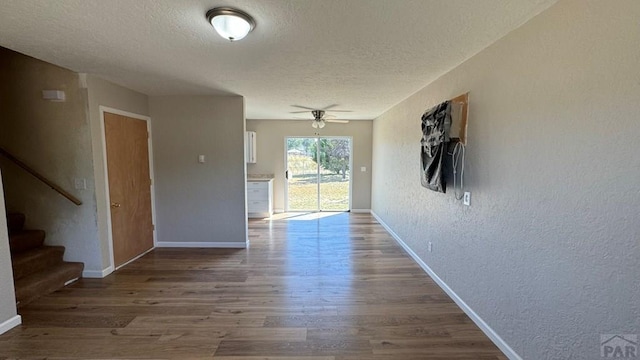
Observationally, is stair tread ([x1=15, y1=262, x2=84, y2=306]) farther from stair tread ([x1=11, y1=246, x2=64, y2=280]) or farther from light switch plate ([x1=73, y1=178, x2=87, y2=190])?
light switch plate ([x1=73, y1=178, x2=87, y2=190])

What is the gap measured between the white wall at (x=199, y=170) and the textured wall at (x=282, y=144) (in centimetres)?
273

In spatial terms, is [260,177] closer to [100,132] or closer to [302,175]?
[302,175]

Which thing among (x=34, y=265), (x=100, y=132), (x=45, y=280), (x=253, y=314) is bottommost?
(x=253, y=314)

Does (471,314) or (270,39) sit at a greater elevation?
(270,39)

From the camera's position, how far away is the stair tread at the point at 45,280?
2.63m

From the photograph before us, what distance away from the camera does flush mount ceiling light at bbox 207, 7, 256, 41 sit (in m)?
1.66

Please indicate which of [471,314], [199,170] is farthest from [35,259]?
[471,314]

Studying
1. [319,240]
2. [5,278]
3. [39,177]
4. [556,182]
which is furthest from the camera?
[319,240]

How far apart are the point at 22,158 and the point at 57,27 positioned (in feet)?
6.96

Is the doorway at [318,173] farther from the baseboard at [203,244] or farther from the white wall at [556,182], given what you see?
the white wall at [556,182]

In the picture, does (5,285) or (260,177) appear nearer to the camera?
(5,285)

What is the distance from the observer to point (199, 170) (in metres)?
4.18

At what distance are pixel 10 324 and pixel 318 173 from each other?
18.3 ft

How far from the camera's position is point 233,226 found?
4277 millimetres
